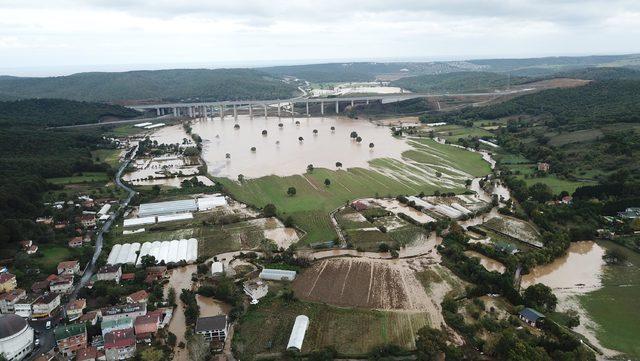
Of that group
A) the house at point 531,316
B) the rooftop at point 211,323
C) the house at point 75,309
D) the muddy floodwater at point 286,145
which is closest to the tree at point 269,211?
the muddy floodwater at point 286,145

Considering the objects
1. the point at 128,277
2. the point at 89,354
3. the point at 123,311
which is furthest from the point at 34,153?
the point at 89,354

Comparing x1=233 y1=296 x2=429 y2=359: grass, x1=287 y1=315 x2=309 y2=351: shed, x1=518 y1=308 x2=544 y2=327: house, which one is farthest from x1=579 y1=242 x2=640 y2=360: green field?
x1=287 y1=315 x2=309 y2=351: shed

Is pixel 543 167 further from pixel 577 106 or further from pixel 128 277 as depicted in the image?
pixel 128 277

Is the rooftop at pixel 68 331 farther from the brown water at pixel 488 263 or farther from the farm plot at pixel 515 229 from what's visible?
the farm plot at pixel 515 229

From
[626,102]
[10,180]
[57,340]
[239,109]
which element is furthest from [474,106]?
[57,340]

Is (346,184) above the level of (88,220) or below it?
below

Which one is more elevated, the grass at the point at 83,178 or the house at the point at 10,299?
the grass at the point at 83,178

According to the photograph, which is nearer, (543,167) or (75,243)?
(75,243)

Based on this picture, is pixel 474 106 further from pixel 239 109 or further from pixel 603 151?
pixel 239 109
